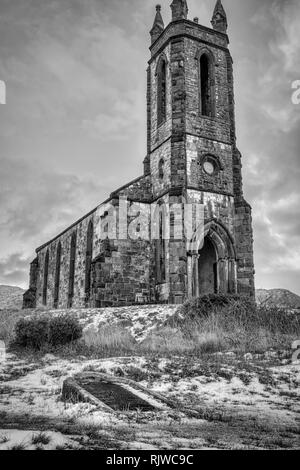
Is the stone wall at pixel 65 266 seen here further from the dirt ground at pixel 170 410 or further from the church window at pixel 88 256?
the dirt ground at pixel 170 410

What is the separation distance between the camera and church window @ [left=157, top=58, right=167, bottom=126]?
22484 mm

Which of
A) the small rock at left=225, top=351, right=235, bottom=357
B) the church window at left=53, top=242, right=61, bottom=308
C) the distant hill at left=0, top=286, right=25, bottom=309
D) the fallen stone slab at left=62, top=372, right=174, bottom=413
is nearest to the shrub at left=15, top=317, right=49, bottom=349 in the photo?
the small rock at left=225, top=351, right=235, bottom=357

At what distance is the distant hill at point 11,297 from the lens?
128 ft

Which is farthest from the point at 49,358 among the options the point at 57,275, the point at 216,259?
the point at 57,275

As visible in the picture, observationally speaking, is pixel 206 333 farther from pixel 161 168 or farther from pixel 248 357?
pixel 161 168

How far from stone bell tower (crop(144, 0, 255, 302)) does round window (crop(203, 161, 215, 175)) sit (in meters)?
0.05

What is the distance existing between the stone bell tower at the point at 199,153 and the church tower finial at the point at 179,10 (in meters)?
0.05

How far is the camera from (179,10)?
21938mm

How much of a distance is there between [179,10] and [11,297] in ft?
101

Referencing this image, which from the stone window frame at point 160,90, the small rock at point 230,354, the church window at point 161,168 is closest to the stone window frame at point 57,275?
the church window at point 161,168

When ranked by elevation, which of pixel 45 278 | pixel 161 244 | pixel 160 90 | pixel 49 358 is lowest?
pixel 49 358

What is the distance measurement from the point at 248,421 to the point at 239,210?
16792mm

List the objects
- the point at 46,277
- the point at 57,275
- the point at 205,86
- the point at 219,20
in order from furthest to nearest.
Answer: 1. the point at 46,277
2. the point at 57,275
3. the point at 219,20
4. the point at 205,86
